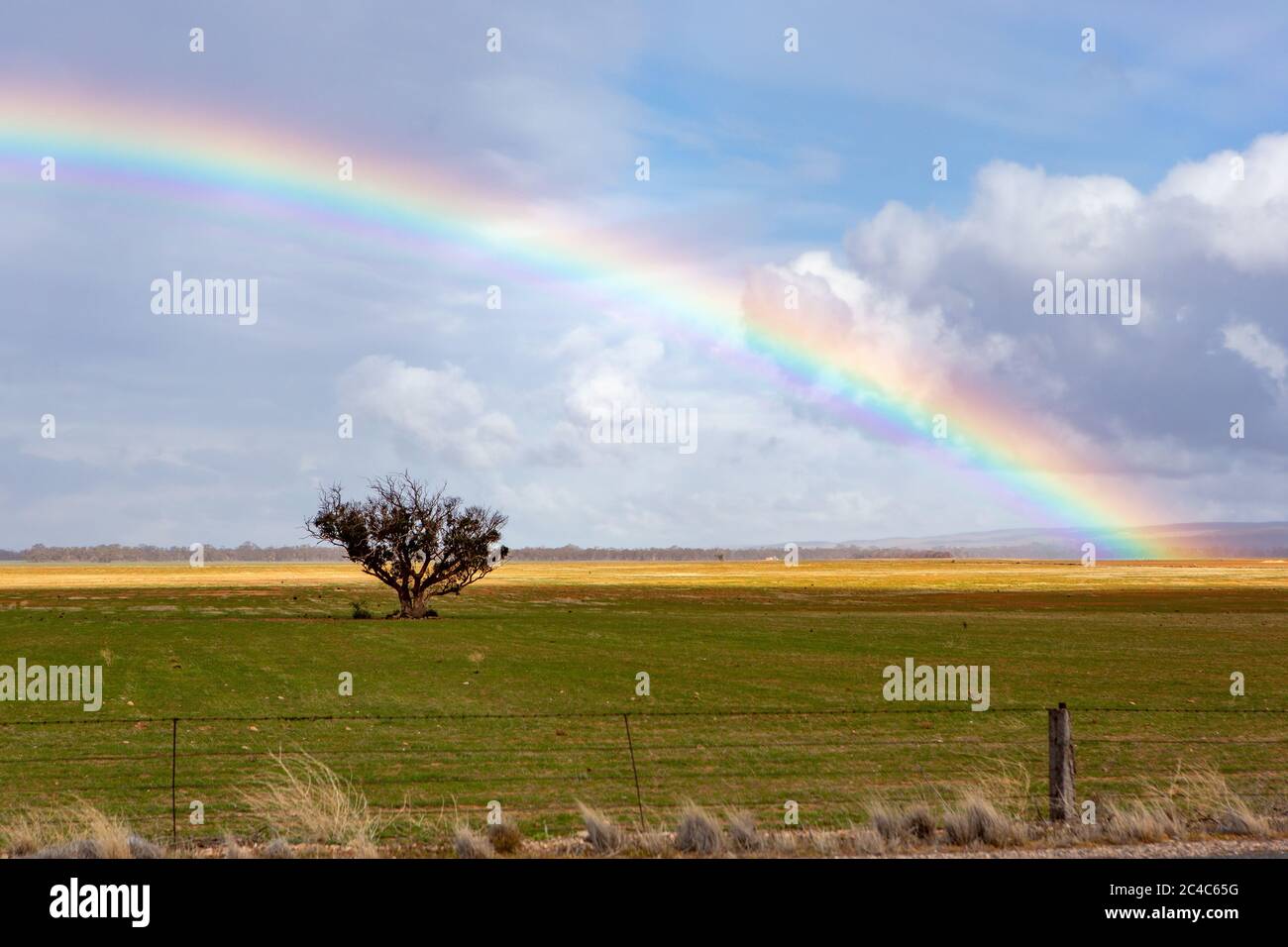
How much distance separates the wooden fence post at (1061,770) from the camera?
485 inches

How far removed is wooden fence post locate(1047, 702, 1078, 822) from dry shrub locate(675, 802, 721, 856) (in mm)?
3882

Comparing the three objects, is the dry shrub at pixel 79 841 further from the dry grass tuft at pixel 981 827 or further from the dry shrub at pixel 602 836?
the dry grass tuft at pixel 981 827

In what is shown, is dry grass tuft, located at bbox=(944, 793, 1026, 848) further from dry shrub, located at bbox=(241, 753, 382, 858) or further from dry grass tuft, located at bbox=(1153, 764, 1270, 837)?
dry shrub, located at bbox=(241, 753, 382, 858)

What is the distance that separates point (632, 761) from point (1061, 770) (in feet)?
18.1

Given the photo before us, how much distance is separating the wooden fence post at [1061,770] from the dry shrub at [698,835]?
3.88m

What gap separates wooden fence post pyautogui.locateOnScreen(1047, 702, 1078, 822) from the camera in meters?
12.3

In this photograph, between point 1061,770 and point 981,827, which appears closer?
point 981,827

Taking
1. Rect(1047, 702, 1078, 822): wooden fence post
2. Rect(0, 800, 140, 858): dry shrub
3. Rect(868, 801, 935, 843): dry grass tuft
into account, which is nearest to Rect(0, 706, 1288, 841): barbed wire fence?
Rect(1047, 702, 1078, 822): wooden fence post

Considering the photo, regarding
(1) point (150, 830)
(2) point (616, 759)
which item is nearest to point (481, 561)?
(2) point (616, 759)

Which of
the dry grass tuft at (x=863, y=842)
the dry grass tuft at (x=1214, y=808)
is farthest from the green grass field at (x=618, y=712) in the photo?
the dry grass tuft at (x=863, y=842)

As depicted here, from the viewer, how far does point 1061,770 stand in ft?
40.8

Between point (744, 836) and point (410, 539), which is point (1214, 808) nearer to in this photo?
point (744, 836)

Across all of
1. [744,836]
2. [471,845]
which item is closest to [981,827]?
[744,836]
